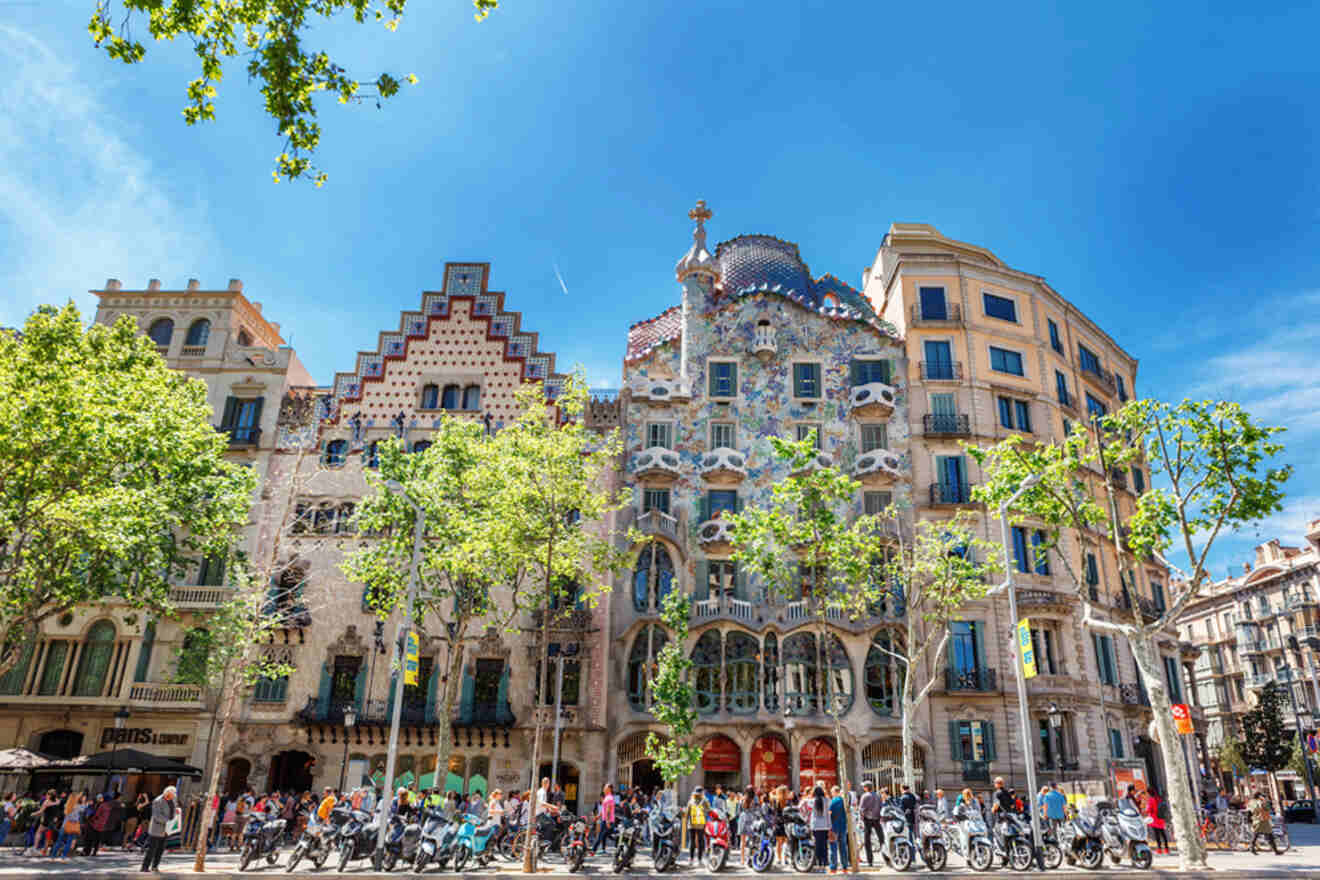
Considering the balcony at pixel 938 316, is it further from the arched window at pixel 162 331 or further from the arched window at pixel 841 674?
the arched window at pixel 162 331

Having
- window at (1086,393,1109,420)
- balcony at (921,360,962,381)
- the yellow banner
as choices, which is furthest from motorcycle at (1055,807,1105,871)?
window at (1086,393,1109,420)

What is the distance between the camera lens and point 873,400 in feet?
117

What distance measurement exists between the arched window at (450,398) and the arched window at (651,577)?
1045 cm

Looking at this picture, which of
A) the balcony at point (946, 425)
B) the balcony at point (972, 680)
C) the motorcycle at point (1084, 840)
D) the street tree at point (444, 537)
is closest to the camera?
the motorcycle at point (1084, 840)

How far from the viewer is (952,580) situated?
84.8 ft

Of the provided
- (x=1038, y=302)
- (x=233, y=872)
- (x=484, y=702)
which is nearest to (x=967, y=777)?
(x=484, y=702)

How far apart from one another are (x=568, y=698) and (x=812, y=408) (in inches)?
616

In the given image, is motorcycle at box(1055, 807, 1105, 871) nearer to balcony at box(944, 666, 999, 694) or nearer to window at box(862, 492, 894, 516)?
balcony at box(944, 666, 999, 694)

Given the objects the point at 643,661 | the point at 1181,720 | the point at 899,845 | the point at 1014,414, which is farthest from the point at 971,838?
the point at 1014,414

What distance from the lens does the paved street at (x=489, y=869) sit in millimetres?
16922

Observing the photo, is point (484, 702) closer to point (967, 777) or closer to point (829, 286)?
point (967, 777)

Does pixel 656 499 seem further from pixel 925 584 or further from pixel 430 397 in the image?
pixel 925 584

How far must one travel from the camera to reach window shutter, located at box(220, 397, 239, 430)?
3653 centimetres

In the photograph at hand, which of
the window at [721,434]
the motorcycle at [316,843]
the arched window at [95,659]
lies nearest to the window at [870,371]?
the window at [721,434]
